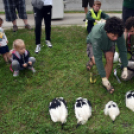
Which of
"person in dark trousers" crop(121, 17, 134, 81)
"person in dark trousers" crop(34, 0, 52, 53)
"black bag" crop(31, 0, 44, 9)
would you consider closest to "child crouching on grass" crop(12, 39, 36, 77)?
"person in dark trousers" crop(34, 0, 52, 53)

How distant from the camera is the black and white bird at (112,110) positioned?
2352 millimetres

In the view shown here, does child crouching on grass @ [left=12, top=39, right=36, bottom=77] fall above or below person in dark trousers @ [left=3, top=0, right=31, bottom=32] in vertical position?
below

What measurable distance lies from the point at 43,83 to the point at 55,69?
439 millimetres

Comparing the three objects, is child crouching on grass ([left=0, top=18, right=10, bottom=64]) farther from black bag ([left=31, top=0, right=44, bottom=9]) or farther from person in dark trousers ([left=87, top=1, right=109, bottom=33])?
person in dark trousers ([left=87, top=1, right=109, bottom=33])

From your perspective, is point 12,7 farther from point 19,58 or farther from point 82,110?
point 82,110

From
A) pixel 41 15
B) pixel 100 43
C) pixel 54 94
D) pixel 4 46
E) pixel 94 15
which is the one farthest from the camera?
pixel 94 15

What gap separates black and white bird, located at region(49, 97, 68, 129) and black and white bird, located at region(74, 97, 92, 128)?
165 mm

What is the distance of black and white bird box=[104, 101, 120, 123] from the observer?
7.72 feet

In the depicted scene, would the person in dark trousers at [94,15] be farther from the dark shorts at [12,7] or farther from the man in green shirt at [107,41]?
the dark shorts at [12,7]

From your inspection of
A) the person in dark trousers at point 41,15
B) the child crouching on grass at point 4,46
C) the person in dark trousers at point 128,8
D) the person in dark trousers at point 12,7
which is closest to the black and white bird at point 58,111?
the child crouching on grass at point 4,46

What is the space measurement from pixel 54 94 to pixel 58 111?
47cm

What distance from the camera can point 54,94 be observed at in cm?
278

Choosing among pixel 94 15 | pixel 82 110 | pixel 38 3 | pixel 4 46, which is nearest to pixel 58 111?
A: pixel 82 110

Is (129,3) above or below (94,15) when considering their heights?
above
